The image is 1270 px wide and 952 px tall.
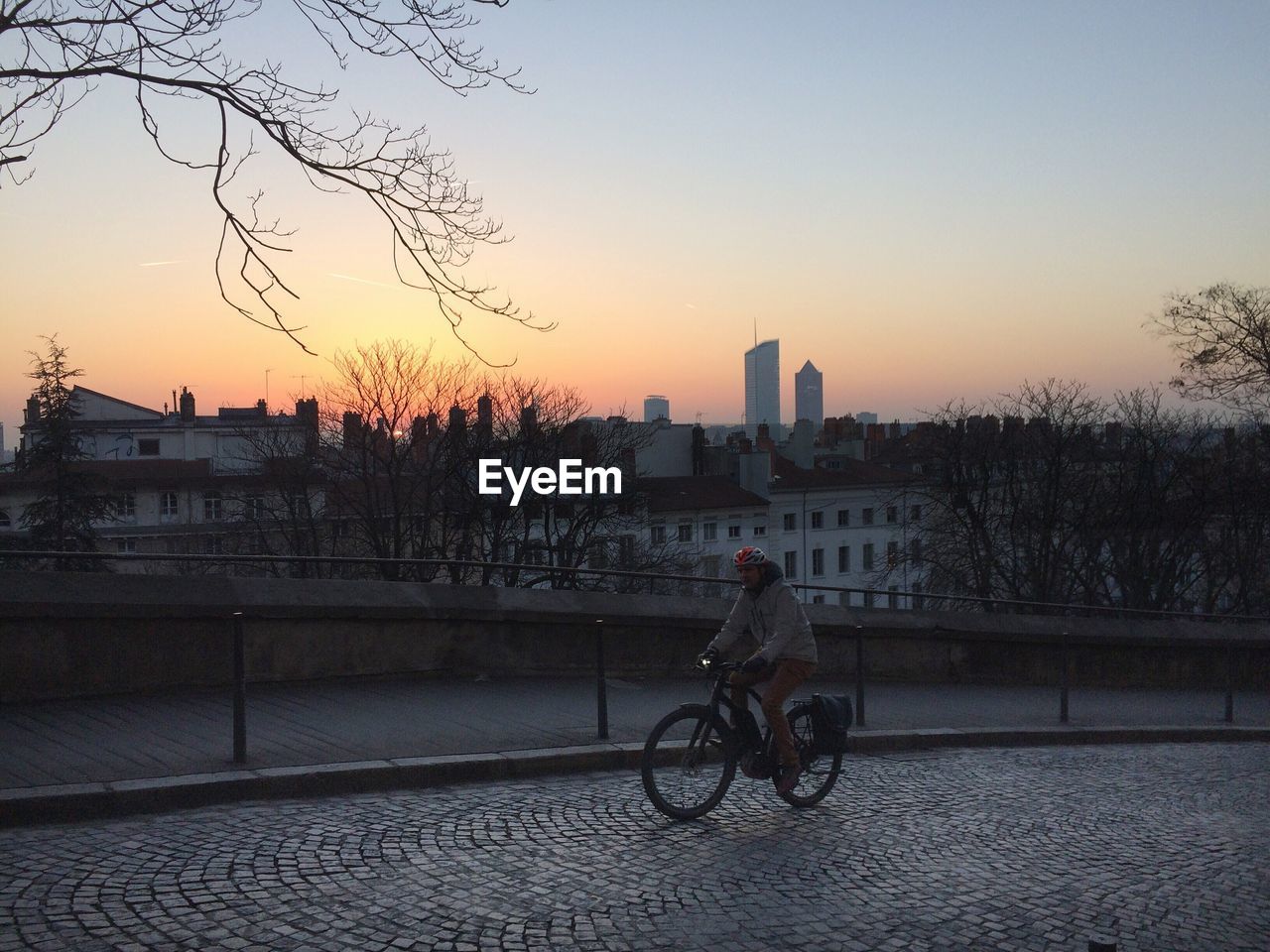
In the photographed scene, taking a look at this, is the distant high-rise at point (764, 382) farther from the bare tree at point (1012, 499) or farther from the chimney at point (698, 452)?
the bare tree at point (1012, 499)

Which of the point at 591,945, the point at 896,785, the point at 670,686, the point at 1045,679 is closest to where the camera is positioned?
the point at 591,945

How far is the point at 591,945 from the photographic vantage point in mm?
4930

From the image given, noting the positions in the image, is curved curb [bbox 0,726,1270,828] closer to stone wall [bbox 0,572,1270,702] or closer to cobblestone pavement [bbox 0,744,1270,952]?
cobblestone pavement [bbox 0,744,1270,952]

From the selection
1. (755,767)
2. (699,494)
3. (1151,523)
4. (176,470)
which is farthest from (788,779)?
(176,470)

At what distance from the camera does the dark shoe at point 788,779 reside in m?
7.69

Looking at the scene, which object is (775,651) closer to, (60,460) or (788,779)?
(788,779)

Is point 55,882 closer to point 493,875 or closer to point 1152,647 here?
point 493,875

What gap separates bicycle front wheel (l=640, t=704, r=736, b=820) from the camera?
23.7ft

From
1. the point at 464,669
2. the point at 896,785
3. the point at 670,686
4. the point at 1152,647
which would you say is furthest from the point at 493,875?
the point at 1152,647

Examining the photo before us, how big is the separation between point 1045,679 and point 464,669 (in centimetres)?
970

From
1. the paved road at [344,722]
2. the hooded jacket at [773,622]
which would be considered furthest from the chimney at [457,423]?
the hooded jacket at [773,622]

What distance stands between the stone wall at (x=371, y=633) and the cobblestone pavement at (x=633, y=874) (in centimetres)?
287

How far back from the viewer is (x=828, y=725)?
26.6 feet

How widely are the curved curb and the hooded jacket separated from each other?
1.45 m
